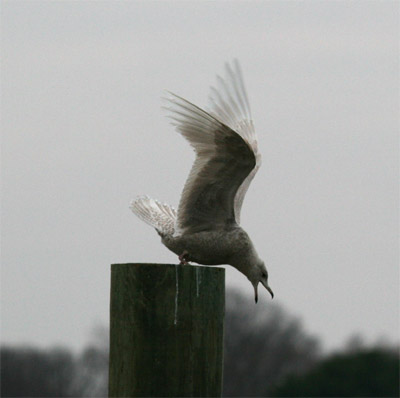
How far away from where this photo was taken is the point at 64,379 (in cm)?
5428

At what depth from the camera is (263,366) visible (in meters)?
62.3

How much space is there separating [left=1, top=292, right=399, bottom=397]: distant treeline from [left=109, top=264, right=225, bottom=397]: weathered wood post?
4405 cm

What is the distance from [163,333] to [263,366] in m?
57.2

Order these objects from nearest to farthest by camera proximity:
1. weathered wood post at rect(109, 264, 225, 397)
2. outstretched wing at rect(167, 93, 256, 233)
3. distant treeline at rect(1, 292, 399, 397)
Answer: weathered wood post at rect(109, 264, 225, 397) → outstretched wing at rect(167, 93, 256, 233) → distant treeline at rect(1, 292, 399, 397)

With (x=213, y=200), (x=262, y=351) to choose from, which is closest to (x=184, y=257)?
(x=213, y=200)

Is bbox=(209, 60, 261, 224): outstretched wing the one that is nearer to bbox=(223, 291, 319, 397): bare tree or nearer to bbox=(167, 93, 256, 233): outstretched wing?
bbox=(167, 93, 256, 233): outstretched wing

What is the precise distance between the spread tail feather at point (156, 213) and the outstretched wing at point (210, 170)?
0.29 m

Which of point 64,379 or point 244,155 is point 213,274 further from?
point 64,379

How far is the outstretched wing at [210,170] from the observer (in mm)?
8008

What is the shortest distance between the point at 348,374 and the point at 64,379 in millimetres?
13560

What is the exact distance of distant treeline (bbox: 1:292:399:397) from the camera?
165ft

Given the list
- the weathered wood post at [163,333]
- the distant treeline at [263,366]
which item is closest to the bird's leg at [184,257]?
the weathered wood post at [163,333]

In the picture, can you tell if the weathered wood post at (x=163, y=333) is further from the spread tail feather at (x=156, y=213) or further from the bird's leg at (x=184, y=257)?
the spread tail feather at (x=156, y=213)

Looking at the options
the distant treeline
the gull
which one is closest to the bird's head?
the gull
